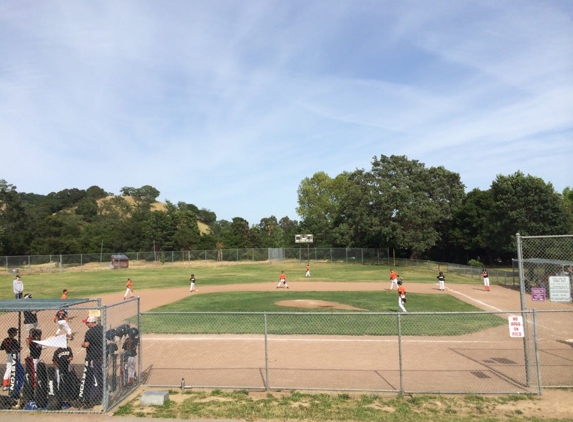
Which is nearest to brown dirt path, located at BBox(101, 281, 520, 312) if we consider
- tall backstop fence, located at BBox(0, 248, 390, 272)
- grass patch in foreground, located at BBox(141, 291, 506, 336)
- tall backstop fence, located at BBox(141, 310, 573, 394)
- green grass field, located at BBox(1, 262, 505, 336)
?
green grass field, located at BBox(1, 262, 505, 336)

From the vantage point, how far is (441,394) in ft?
32.3

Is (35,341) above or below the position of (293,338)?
above

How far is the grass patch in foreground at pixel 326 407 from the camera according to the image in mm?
8547

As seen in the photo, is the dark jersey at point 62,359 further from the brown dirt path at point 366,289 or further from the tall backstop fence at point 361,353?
the brown dirt path at point 366,289

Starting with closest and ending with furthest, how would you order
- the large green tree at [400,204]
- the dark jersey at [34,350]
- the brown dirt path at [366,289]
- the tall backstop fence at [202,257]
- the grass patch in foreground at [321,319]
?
the dark jersey at [34,350], the grass patch in foreground at [321,319], the brown dirt path at [366,289], the large green tree at [400,204], the tall backstop fence at [202,257]

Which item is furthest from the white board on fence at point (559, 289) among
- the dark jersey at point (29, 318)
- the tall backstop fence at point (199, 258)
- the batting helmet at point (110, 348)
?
the tall backstop fence at point (199, 258)

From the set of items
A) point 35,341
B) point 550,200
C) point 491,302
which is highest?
point 550,200

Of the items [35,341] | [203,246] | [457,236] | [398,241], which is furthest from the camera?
[203,246]

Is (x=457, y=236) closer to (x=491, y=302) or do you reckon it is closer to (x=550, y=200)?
(x=550, y=200)

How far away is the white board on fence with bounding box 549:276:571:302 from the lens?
408 inches

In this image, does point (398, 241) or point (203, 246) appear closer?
point (398, 241)

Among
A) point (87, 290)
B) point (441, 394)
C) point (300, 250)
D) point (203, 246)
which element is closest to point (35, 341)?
Result: point (441, 394)

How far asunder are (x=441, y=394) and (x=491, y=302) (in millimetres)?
17853

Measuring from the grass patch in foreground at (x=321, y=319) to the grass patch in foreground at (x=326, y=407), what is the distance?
3074 millimetres
